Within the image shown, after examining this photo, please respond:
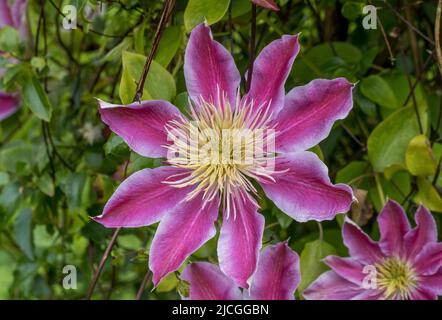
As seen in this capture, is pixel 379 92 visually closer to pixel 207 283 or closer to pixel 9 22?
pixel 207 283

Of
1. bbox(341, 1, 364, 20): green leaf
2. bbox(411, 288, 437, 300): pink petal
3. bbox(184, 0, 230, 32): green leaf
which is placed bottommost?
bbox(411, 288, 437, 300): pink petal

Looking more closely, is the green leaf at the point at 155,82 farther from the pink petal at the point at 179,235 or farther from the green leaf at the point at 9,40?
the green leaf at the point at 9,40

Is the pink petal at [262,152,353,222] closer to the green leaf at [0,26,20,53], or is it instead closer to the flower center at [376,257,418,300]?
the flower center at [376,257,418,300]

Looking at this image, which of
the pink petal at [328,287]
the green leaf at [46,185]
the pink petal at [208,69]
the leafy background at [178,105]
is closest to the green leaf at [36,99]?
the leafy background at [178,105]

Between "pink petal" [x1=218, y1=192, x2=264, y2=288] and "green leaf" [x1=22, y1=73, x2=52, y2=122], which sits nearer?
"pink petal" [x1=218, y1=192, x2=264, y2=288]

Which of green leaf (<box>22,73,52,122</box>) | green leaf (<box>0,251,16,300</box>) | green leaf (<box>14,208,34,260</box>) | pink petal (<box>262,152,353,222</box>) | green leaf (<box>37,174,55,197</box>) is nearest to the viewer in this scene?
pink petal (<box>262,152,353,222</box>)

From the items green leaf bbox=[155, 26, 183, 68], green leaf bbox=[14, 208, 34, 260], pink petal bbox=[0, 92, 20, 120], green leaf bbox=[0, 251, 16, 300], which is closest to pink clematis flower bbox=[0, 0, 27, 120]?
pink petal bbox=[0, 92, 20, 120]

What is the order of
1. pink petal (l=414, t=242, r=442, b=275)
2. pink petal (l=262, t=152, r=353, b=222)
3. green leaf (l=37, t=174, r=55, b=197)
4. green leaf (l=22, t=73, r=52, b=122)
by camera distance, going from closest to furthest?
pink petal (l=262, t=152, r=353, b=222)
pink petal (l=414, t=242, r=442, b=275)
green leaf (l=22, t=73, r=52, b=122)
green leaf (l=37, t=174, r=55, b=197)
